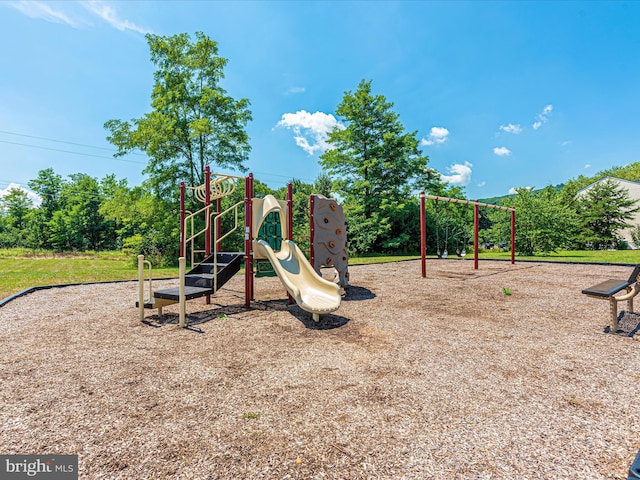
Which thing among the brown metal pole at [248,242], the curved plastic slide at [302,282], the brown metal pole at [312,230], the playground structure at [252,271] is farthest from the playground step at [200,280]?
the brown metal pole at [312,230]

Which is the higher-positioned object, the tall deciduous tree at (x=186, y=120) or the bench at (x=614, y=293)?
the tall deciduous tree at (x=186, y=120)

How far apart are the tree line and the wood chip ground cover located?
14.5ft

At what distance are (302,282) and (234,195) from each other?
15.7m

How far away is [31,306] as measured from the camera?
588 centimetres

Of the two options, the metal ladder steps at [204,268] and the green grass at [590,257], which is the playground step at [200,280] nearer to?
the metal ladder steps at [204,268]

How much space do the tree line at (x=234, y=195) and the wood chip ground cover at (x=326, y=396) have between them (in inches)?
174

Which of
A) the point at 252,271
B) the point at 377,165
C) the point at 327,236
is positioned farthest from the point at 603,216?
the point at 252,271

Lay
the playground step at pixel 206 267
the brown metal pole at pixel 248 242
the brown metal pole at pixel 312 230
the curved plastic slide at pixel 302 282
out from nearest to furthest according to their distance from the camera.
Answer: the curved plastic slide at pixel 302 282 < the brown metal pole at pixel 248 242 < the playground step at pixel 206 267 < the brown metal pole at pixel 312 230

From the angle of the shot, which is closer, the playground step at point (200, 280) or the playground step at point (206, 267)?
the playground step at point (200, 280)

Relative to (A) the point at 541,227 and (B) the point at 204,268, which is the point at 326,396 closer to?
(B) the point at 204,268

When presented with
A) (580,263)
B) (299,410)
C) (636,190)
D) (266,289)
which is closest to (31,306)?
(266,289)

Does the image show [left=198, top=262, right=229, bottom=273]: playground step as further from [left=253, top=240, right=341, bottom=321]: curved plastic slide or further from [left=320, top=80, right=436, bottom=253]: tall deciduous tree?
[left=320, top=80, right=436, bottom=253]: tall deciduous tree

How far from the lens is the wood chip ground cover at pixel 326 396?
70.6 inches

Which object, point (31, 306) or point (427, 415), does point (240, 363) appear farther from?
point (31, 306)
